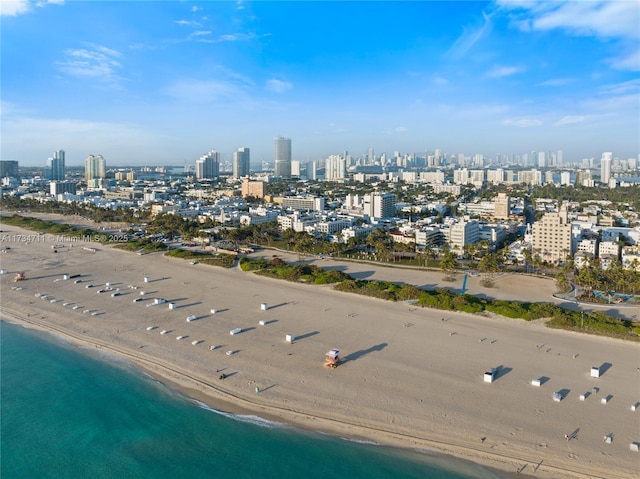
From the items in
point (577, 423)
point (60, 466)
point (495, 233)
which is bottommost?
point (60, 466)

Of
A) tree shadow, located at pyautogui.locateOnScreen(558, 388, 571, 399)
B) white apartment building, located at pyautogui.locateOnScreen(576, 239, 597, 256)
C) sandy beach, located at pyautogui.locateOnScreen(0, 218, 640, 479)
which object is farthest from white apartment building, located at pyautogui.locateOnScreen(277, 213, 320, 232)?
tree shadow, located at pyautogui.locateOnScreen(558, 388, 571, 399)

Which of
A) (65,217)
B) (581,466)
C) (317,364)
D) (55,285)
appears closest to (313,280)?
(317,364)

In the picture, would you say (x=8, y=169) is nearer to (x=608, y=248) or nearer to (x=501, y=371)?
(x=608, y=248)

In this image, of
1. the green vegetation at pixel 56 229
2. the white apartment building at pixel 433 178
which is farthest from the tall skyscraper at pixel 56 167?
the white apartment building at pixel 433 178

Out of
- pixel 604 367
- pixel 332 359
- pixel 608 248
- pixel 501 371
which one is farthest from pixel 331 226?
pixel 604 367

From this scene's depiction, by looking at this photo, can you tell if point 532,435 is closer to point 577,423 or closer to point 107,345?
point 577,423
